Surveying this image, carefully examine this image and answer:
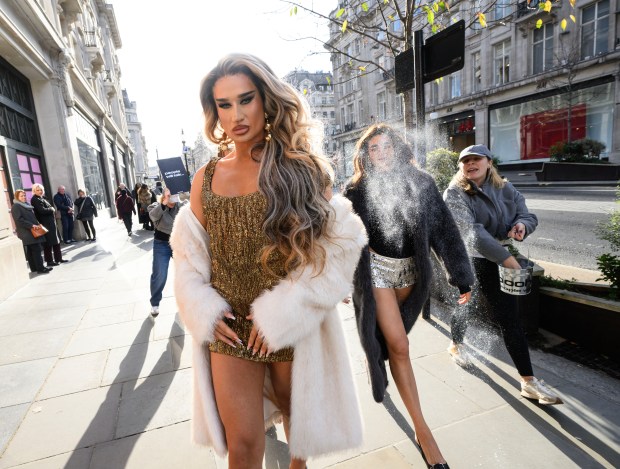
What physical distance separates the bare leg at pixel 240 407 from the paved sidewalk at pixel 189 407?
2.92 ft

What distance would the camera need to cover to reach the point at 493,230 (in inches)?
118

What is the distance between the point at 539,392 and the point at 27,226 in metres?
9.16

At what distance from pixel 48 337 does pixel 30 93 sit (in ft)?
39.4

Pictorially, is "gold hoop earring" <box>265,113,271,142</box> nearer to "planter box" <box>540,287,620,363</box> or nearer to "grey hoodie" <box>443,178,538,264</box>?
"grey hoodie" <box>443,178,538,264</box>

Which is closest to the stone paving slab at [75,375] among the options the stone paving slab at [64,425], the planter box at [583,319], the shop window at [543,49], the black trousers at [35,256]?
the stone paving slab at [64,425]

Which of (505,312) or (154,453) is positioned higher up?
(505,312)

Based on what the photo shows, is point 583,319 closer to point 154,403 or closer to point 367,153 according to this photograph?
point 367,153

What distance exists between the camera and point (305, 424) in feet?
5.65

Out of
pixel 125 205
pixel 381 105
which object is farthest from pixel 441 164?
pixel 381 105

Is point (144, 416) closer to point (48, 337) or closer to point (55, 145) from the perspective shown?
point (48, 337)

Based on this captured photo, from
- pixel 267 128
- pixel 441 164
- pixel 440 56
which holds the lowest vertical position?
pixel 441 164

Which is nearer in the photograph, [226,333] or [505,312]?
[226,333]

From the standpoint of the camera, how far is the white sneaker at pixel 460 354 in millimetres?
3279

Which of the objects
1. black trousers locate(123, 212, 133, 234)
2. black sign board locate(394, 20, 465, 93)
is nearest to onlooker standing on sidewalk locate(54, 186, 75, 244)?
black trousers locate(123, 212, 133, 234)
